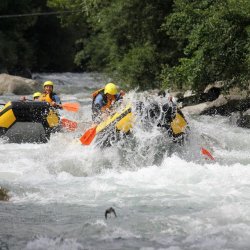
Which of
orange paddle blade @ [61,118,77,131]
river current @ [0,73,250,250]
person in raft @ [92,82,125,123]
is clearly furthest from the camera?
orange paddle blade @ [61,118,77,131]

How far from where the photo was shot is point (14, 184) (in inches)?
327

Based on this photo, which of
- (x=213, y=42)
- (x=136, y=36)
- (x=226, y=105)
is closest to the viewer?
(x=213, y=42)

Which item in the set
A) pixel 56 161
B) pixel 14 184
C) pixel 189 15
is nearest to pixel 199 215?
pixel 14 184

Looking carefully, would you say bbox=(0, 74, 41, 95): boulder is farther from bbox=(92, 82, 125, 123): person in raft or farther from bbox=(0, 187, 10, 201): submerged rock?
bbox=(0, 187, 10, 201): submerged rock

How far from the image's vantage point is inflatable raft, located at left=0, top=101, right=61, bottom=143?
12.0 meters

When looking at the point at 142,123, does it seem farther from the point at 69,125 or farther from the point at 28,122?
the point at 28,122

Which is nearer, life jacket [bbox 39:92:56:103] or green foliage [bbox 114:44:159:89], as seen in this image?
life jacket [bbox 39:92:56:103]

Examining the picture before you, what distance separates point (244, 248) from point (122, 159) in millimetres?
4132

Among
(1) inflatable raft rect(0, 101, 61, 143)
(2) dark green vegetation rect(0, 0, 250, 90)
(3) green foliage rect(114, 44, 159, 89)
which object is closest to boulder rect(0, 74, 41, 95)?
(2) dark green vegetation rect(0, 0, 250, 90)

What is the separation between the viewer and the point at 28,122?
12.1m

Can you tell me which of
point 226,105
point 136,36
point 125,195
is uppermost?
point 136,36

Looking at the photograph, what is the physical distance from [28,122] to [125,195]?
4.87 meters

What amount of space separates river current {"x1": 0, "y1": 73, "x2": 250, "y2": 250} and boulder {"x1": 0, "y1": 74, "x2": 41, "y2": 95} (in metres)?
10.6

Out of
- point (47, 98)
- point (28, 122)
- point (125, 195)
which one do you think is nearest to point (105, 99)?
point (28, 122)
